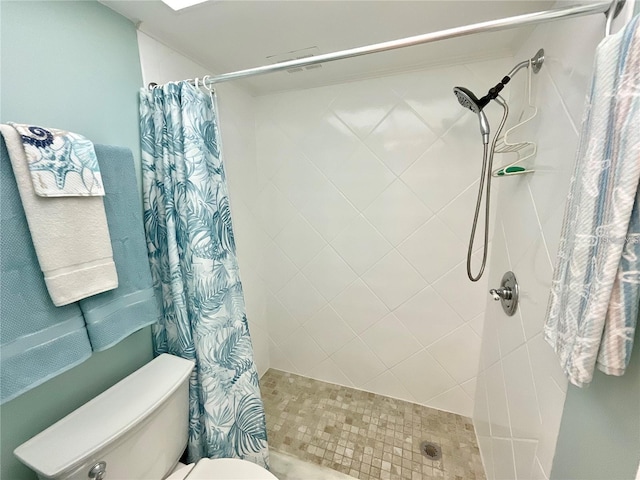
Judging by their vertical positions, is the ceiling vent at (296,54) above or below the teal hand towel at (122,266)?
above

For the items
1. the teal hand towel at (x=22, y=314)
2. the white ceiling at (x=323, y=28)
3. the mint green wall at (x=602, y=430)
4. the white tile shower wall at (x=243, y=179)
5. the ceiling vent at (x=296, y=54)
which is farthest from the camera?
the white tile shower wall at (x=243, y=179)

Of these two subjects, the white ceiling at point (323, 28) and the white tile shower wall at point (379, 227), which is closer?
the white ceiling at point (323, 28)

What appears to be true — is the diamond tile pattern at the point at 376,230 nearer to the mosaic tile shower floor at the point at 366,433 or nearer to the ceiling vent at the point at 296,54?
the mosaic tile shower floor at the point at 366,433

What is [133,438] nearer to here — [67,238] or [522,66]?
[67,238]

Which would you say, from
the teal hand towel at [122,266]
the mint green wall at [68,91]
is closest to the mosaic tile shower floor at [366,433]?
the mint green wall at [68,91]

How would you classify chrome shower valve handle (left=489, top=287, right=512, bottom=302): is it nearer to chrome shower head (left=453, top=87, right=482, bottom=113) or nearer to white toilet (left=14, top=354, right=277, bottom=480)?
chrome shower head (left=453, top=87, right=482, bottom=113)

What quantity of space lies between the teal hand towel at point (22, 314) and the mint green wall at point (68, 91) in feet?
0.46

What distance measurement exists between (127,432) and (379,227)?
4.46 ft

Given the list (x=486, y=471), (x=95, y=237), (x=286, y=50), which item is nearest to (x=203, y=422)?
(x=95, y=237)

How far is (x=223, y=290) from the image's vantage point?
42.3 inches

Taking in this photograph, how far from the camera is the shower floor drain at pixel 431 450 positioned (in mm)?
1339

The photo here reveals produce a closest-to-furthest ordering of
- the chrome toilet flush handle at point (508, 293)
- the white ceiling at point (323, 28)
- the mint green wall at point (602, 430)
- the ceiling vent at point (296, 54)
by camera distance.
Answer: the mint green wall at point (602, 430)
the white ceiling at point (323, 28)
the chrome toilet flush handle at point (508, 293)
the ceiling vent at point (296, 54)

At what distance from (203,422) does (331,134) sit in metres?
1.61

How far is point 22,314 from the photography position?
0.64 m
